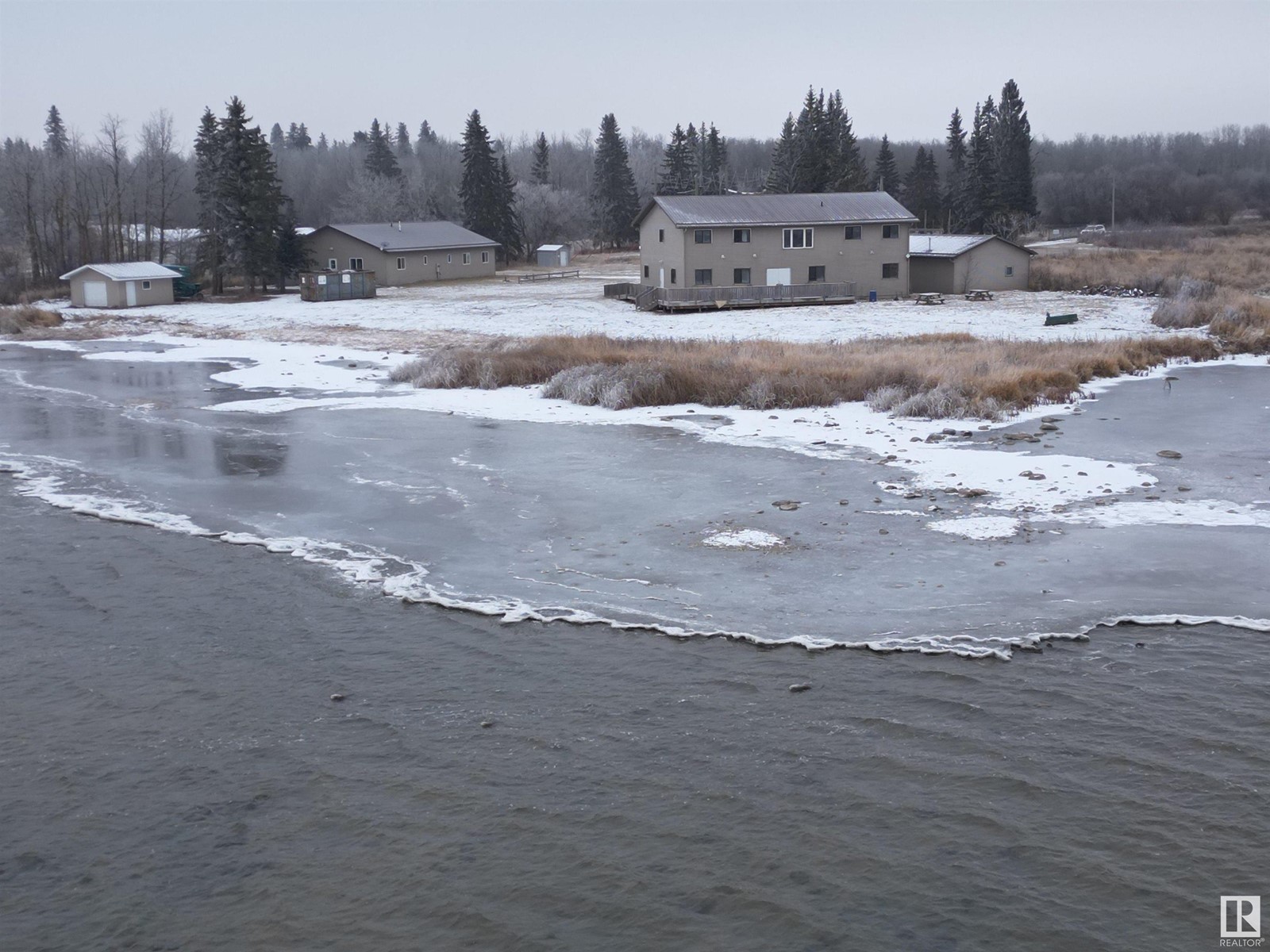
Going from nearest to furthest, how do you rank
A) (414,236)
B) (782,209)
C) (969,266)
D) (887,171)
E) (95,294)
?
(782,209)
(969,266)
(95,294)
(414,236)
(887,171)

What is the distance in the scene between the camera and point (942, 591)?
546 inches

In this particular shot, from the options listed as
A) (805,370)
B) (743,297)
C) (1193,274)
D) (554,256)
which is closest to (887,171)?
(554,256)

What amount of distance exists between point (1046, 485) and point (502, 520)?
338 inches

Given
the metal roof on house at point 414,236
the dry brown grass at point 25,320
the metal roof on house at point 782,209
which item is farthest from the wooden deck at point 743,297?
the dry brown grass at point 25,320

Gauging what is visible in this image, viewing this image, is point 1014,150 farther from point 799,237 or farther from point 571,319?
point 571,319

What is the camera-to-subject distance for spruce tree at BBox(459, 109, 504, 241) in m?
85.1

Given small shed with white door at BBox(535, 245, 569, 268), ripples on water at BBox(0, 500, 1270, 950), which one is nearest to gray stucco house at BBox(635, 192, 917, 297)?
small shed with white door at BBox(535, 245, 569, 268)

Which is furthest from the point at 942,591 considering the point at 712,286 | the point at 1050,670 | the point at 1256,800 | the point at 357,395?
the point at 712,286

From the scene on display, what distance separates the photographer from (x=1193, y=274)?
189 ft

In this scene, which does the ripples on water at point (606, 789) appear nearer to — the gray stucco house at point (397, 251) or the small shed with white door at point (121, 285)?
the small shed with white door at point (121, 285)

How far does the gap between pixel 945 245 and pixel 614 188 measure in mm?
48067

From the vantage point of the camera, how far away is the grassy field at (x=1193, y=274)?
39.4 metres

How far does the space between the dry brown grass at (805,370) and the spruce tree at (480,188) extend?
51892 millimetres

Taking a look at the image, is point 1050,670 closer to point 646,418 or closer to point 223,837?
point 223,837
